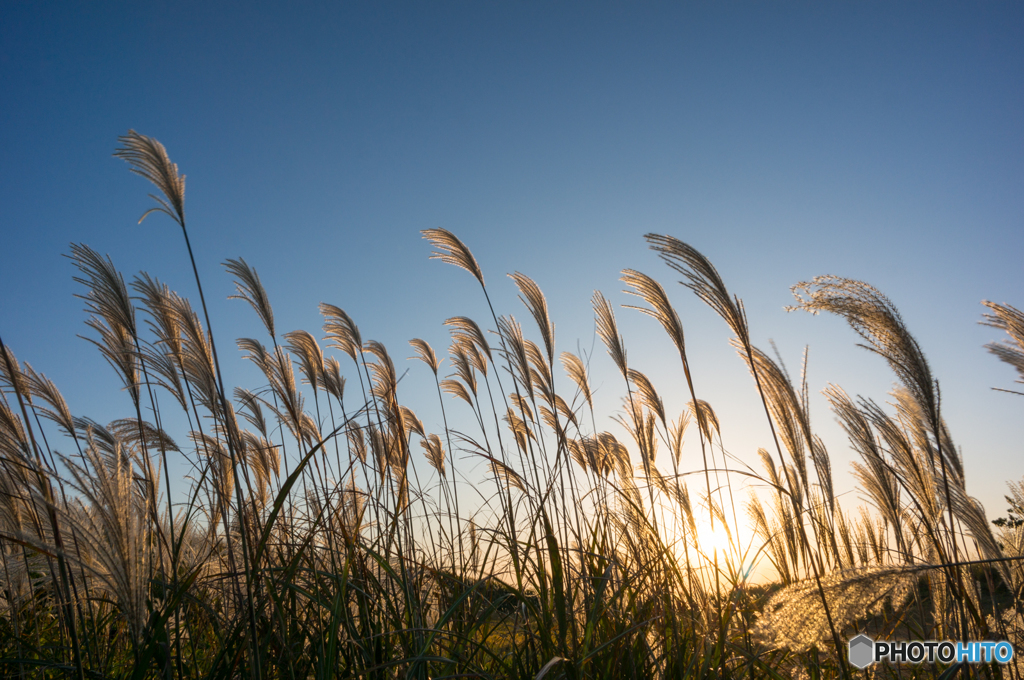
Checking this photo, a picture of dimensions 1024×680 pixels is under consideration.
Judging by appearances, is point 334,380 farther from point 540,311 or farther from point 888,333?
point 888,333

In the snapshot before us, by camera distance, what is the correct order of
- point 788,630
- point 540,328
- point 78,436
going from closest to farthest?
point 788,630, point 78,436, point 540,328

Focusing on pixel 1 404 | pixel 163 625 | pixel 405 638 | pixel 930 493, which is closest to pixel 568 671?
pixel 405 638

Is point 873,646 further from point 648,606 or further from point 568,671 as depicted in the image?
point 568,671

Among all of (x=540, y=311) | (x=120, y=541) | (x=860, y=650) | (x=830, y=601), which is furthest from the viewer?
(x=540, y=311)

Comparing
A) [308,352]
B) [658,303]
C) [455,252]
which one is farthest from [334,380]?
[658,303]

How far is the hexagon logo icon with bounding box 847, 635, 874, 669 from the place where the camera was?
89.6 inches

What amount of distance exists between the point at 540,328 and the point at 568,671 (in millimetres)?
2115

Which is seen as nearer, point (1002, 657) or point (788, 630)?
point (788, 630)

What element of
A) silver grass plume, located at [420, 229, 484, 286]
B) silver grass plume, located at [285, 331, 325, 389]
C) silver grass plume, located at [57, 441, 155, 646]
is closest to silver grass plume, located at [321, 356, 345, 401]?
silver grass plume, located at [285, 331, 325, 389]

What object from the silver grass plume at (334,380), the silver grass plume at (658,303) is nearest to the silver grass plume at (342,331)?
the silver grass plume at (334,380)

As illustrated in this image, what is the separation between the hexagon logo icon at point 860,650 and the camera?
89.6 inches

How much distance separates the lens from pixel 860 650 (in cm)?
233

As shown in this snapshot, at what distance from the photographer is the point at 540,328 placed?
3557 mm

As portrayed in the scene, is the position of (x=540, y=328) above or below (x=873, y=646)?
above
